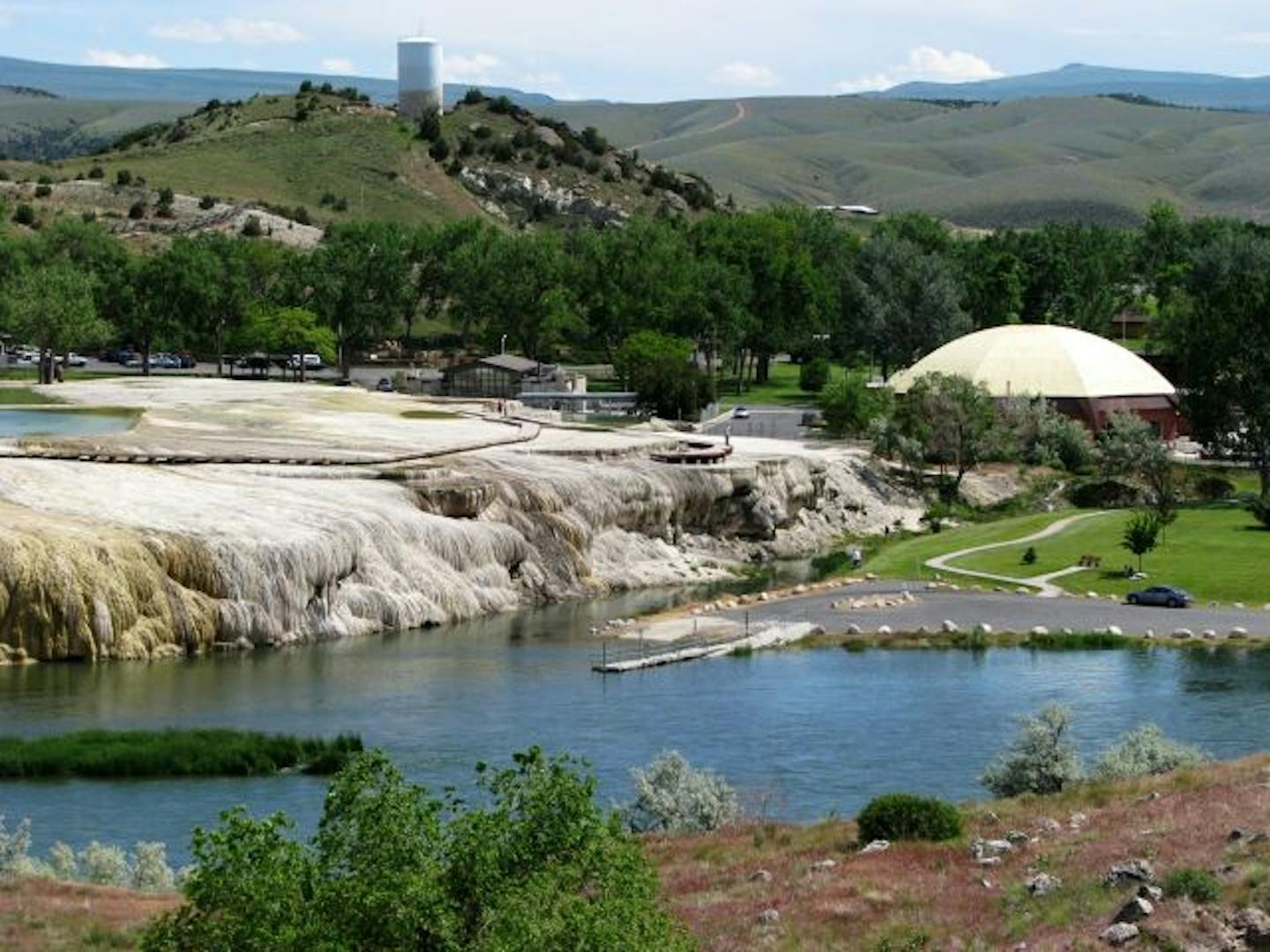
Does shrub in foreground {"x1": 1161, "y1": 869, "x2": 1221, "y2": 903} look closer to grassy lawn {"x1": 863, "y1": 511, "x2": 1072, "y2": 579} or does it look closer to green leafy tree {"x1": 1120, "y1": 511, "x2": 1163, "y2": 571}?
green leafy tree {"x1": 1120, "y1": 511, "x2": 1163, "y2": 571}

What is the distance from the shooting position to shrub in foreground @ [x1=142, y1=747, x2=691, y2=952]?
103 ft

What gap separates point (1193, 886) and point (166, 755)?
106 feet

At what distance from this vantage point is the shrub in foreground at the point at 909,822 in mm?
46969

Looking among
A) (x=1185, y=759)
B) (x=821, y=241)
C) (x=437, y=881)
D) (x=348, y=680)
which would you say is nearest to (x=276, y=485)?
(x=348, y=680)

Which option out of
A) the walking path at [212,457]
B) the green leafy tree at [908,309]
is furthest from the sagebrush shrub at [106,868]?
the green leafy tree at [908,309]

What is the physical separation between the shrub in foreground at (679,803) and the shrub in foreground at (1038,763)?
255 inches

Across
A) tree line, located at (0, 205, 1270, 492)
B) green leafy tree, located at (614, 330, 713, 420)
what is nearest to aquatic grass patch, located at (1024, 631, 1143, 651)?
green leafy tree, located at (614, 330, 713, 420)

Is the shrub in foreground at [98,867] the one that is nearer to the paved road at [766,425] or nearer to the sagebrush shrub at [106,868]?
the sagebrush shrub at [106,868]

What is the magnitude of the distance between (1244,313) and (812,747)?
61.5 meters

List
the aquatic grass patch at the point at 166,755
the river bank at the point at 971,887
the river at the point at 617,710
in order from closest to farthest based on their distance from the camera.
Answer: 1. the river bank at the point at 971,887
2. the river at the point at 617,710
3. the aquatic grass patch at the point at 166,755

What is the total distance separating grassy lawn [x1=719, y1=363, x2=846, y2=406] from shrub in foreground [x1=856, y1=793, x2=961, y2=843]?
360 ft

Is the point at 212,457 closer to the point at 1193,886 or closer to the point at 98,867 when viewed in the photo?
the point at 98,867

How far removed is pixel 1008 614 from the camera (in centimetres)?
8956

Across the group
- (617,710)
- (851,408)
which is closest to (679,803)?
(617,710)
